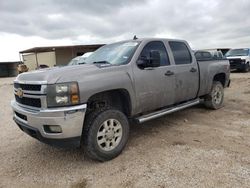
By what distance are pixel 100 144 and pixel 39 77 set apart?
1.34 metres

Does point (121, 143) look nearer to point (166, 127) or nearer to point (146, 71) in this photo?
point (146, 71)

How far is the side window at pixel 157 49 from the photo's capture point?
4.73 m

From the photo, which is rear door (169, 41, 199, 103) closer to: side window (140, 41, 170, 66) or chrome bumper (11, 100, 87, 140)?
side window (140, 41, 170, 66)

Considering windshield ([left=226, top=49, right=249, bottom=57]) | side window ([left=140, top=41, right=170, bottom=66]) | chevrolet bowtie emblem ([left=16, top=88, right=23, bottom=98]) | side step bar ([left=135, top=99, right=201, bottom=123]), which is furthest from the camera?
windshield ([left=226, top=49, right=249, bottom=57])

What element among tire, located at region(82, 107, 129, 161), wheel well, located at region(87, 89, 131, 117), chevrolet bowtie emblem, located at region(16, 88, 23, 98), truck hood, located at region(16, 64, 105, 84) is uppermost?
truck hood, located at region(16, 64, 105, 84)

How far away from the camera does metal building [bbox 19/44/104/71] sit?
3238 cm

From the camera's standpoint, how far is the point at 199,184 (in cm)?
315

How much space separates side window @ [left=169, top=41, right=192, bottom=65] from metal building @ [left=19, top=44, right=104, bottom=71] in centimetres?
2682

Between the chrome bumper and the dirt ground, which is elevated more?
the chrome bumper

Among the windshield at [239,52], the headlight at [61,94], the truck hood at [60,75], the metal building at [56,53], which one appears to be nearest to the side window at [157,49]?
the truck hood at [60,75]

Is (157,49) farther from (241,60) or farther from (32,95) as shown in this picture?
(241,60)

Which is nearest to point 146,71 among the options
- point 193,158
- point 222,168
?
point 193,158

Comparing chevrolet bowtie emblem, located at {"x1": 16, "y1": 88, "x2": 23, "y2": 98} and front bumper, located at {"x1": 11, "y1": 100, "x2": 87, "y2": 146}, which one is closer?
front bumper, located at {"x1": 11, "y1": 100, "x2": 87, "y2": 146}

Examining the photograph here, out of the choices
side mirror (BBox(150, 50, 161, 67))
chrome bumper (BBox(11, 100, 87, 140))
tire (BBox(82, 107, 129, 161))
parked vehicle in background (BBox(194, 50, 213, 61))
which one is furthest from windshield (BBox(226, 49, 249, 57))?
chrome bumper (BBox(11, 100, 87, 140))
